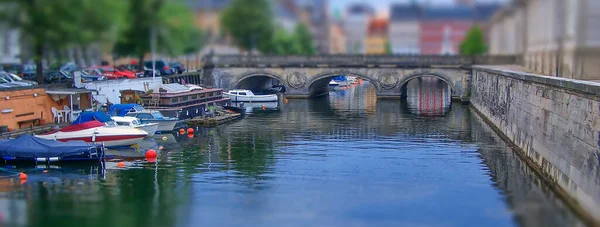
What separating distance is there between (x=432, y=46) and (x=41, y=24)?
471 ft

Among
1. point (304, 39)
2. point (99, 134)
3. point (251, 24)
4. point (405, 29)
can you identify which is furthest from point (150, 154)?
point (405, 29)

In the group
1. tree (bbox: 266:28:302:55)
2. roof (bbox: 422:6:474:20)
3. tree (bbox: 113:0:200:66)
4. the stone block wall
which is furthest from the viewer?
roof (bbox: 422:6:474:20)

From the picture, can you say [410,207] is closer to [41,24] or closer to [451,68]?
[41,24]

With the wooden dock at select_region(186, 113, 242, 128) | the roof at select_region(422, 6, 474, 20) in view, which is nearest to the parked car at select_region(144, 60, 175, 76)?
the wooden dock at select_region(186, 113, 242, 128)

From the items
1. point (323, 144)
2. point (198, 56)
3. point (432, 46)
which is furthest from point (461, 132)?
point (432, 46)

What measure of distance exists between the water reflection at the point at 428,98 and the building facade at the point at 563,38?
9.19 meters

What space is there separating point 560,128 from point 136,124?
→ 974 inches

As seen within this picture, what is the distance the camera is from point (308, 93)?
273 feet

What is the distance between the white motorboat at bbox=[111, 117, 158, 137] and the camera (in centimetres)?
4441

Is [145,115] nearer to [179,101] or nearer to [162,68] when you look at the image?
[179,101]

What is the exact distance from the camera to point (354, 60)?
8144 centimetres

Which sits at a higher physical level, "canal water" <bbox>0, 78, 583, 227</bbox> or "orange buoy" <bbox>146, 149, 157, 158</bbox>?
"orange buoy" <bbox>146, 149, 157, 158</bbox>

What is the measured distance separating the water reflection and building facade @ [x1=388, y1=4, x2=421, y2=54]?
2215 inches

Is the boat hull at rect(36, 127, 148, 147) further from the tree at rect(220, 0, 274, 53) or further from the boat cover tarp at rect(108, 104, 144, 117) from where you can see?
the tree at rect(220, 0, 274, 53)
